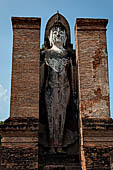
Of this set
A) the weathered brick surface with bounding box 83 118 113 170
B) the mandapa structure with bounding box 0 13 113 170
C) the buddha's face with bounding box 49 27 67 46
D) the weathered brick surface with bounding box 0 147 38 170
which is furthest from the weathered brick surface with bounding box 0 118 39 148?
the buddha's face with bounding box 49 27 67 46

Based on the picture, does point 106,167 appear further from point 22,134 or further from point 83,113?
point 22,134

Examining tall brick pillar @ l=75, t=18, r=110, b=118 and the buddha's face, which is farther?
the buddha's face

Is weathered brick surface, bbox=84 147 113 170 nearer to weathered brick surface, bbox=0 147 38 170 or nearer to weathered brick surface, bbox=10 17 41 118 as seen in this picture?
weathered brick surface, bbox=0 147 38 170

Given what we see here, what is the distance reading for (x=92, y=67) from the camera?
8883 mm

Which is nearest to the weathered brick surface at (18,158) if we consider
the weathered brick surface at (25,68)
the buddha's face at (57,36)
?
the weathered brick surface at (25,68)

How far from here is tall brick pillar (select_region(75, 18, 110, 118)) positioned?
851cm

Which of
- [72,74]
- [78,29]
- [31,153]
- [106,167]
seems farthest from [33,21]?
[106,167]

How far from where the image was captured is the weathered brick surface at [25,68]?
836cm

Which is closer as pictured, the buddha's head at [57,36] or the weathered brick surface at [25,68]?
the weathered brick surface at [25,68]

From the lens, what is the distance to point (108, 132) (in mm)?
8203

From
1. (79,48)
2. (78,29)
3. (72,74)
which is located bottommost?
(72,74)

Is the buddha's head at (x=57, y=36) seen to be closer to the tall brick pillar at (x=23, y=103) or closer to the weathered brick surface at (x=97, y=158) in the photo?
the tall brick pillar at (x=23, y=103)

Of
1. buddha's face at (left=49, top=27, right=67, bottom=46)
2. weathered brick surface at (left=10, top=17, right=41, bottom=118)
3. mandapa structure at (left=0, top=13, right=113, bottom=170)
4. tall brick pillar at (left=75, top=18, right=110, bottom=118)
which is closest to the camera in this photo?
mandapa structure at (left=0, top=13, right=113, bottom=170)

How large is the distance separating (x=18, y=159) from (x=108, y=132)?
2600 millimetres
